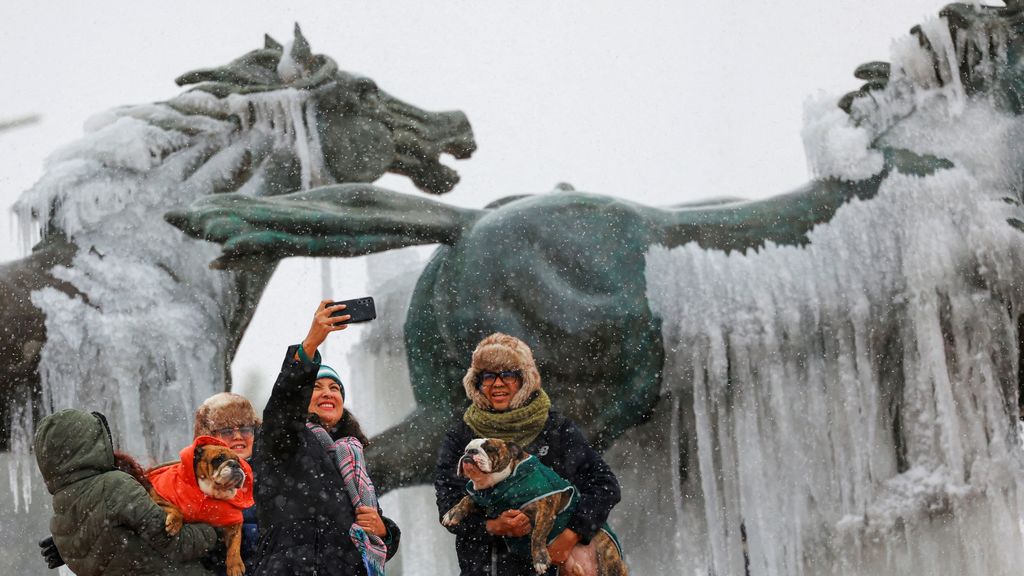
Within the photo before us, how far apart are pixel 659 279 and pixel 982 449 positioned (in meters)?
1.78

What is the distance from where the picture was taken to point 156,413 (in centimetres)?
713

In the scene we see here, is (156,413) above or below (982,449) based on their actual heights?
above

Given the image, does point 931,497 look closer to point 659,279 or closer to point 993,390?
point 993,390

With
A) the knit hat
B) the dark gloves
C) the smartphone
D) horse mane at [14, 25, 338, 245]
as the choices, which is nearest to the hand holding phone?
the smartphone

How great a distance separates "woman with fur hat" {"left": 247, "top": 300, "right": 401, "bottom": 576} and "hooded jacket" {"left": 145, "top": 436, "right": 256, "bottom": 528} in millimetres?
109

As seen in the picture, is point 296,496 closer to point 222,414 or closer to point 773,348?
point 222,414

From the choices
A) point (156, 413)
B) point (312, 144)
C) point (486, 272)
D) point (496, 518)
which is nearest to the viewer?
Answer: point (496, 518)

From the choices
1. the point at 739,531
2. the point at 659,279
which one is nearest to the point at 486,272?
the point at 659,279

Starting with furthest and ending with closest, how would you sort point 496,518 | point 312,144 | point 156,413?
point 312,144
point 156,413
point 496,518

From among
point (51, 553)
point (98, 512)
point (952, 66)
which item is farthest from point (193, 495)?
point (952, 66)

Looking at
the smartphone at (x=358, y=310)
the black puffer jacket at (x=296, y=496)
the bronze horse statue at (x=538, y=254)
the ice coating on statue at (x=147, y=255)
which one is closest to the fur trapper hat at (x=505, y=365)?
the smartphone at (x=358, y=310)

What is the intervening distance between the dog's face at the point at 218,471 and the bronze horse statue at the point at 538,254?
2291 mm

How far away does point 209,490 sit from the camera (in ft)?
11.8

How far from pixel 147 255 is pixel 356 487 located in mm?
4072
